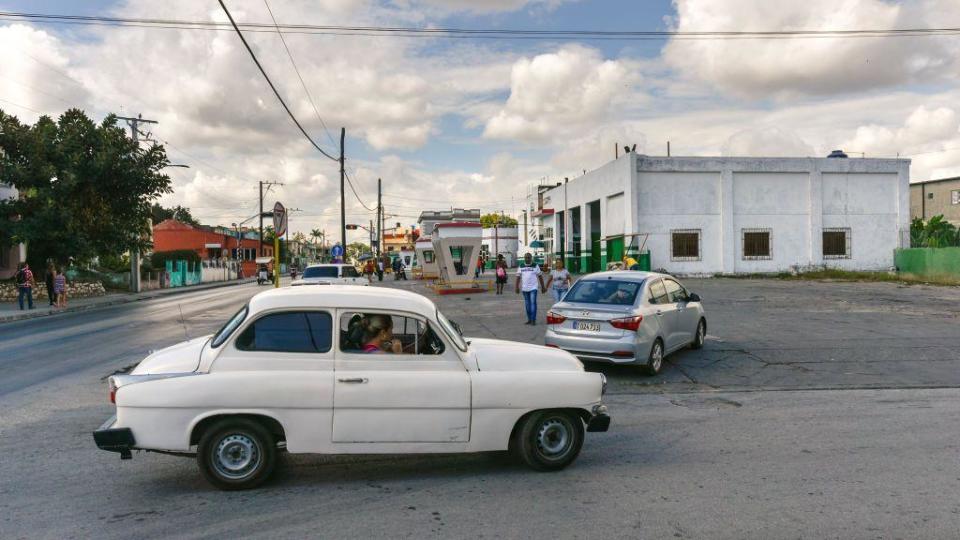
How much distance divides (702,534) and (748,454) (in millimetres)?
2225

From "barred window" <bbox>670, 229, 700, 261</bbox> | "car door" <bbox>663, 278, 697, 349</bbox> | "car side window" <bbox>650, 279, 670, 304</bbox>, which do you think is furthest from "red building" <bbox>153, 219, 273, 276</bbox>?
"car side window" <bbox>650, 279, 670, 304</bbox>

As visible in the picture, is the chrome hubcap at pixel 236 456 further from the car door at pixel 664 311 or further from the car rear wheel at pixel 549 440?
the car door at pixel 664 311

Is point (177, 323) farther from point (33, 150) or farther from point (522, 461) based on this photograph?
point (33, 150)

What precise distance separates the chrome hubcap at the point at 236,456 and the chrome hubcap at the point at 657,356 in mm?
7004

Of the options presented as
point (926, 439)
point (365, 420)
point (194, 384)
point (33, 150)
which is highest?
point (33, 150)

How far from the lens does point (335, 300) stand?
551cm

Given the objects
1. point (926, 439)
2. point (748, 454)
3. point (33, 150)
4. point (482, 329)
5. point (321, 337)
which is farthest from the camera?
point (33, 150)

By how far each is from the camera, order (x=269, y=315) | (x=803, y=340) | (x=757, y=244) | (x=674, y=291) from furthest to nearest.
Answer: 1. (x=757, y=244)
2. (x=803, y=340)
3. (x=674, y=291)
4. (x=269, y=315)

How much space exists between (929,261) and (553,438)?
37.1 m

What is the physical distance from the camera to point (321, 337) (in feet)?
17.9

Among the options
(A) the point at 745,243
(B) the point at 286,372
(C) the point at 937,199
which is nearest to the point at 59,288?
(B) the point at 286,372

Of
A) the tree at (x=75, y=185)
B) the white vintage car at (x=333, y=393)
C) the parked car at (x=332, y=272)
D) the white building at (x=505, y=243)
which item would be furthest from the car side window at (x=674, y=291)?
the white building at (x=505, y=243)

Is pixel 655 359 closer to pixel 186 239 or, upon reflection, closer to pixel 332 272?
pixel 332 272

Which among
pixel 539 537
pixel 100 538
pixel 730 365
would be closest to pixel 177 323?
pixel 730 365
